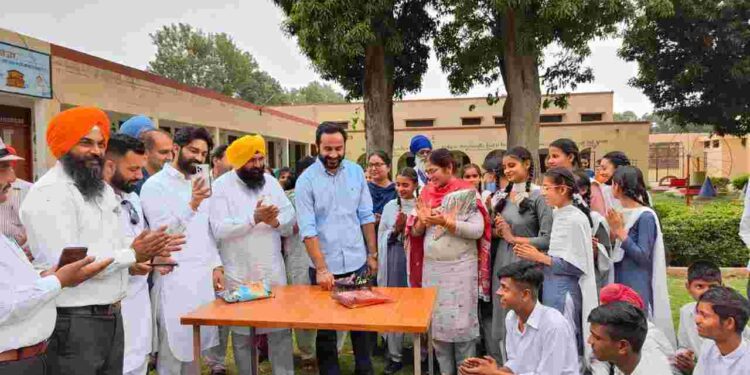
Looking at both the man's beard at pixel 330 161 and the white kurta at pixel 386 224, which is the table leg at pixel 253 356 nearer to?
the man's beard at pixel 330 161

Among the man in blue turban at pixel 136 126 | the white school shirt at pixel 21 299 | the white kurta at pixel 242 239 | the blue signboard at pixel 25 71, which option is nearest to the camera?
the white school shirt at pixel 21 299

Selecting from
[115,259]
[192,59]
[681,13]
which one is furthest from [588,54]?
[192,59]

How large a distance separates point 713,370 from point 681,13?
17.3 m

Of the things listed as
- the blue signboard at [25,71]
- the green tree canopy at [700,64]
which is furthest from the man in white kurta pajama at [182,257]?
the green tree canopy at [700,64]

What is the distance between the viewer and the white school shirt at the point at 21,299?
74.0 inches

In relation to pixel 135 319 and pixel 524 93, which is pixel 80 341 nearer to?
pixel 135 319

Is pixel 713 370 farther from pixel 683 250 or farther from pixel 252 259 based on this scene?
pixel 683 250

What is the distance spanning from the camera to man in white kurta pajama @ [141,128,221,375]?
3.40 meters

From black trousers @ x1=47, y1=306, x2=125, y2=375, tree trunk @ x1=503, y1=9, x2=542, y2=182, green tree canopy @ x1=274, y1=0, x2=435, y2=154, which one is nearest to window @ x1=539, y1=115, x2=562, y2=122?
green tree canopy @ x1=274, y1=0, x2=435, y2=154

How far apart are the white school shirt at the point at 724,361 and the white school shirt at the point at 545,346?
60 centimetres

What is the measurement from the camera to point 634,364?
8.44 feet

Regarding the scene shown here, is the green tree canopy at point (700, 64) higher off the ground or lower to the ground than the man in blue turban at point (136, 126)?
higher

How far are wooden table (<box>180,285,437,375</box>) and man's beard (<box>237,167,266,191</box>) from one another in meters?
0.81

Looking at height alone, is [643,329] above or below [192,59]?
below
